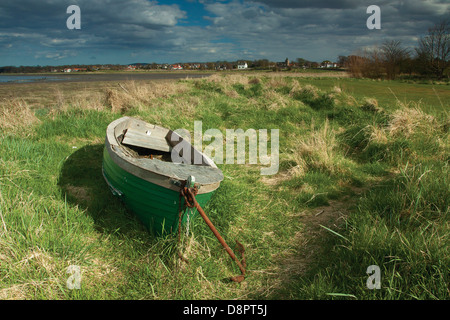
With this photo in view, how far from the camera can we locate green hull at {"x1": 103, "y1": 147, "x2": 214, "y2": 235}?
176 inches

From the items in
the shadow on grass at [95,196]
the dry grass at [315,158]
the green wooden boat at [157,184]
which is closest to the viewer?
the green wooden boat at [157,184]

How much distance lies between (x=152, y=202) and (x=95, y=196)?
196 centimetres

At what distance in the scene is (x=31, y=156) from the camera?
6539mm

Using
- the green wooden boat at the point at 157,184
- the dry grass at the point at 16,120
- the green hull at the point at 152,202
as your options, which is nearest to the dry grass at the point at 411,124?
the green wooden boat at the point at 157,184

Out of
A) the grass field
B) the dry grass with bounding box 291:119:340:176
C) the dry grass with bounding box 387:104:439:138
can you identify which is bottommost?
the grass field

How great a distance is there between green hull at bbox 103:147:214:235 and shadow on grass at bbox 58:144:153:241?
189 mm

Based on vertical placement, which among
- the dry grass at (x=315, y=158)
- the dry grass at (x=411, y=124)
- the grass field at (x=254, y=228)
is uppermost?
the dry grass at (x=411, y=124)

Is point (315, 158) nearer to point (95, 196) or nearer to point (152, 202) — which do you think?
point (152, 202)

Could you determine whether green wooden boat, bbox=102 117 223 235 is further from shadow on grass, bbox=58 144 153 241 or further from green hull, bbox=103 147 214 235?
shadow on grass, bbox=58 144 153 241

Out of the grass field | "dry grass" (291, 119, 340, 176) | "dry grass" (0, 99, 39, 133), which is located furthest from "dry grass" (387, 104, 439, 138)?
"dry grass" (0, 99, 39, 133)

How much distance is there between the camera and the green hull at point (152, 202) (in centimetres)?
448

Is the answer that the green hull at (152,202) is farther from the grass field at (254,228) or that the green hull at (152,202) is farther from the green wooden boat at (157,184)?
the grass field at (254,228)

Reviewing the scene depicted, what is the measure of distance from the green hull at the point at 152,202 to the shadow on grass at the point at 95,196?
19cm
